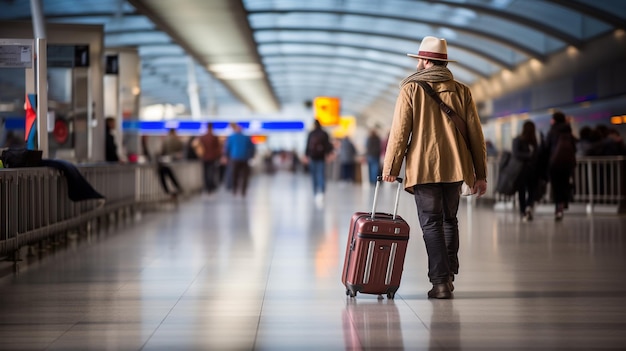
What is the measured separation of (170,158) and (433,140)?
1966cm

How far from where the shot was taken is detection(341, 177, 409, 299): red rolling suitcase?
6.15 meters

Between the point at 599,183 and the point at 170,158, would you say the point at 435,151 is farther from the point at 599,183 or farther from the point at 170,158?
the point at 170,158

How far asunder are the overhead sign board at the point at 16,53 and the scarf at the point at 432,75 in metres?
5.35

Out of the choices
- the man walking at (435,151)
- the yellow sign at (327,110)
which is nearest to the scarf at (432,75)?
the man walking at (435,151)

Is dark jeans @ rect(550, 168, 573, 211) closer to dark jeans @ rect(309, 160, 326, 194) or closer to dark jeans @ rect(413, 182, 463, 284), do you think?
dark jeans @ rect(309, 160, 326, 194)

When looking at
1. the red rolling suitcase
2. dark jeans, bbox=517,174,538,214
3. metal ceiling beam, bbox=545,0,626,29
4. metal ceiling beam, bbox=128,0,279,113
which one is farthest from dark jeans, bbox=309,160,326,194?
the red rolling suitcase

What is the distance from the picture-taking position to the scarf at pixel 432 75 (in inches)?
252

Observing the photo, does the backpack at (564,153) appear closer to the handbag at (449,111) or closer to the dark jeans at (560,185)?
the dark jeans at (560,185)

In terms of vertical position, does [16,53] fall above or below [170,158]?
above

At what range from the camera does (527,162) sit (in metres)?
14.2

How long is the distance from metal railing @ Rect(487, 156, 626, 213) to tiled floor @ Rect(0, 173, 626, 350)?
16.9ft

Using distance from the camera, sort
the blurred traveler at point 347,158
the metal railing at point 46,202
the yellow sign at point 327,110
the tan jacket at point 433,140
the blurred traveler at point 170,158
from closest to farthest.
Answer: the tan jacket at point 433,140, the metal railing at point 46,202, the blurred traveler at point 170,158, the blurred traveler at point 347,158, the yellow sign at point 327,110

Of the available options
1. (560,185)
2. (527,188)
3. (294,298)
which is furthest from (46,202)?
(560,185)

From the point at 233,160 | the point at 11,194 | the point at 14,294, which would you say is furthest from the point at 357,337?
the point at 233,160
